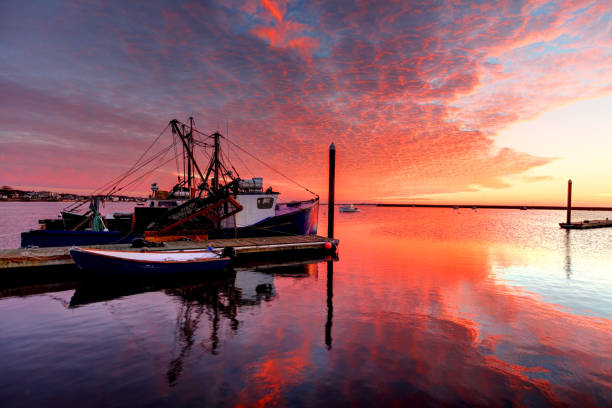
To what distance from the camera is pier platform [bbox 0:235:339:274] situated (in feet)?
54.6

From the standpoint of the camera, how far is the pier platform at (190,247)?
1666 cm

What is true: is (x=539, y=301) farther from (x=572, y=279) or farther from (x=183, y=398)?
(x=183, y=398)

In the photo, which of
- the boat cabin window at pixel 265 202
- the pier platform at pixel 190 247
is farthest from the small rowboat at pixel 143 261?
the boat cabin window at pixel 265 202

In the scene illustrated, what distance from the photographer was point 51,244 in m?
21.0

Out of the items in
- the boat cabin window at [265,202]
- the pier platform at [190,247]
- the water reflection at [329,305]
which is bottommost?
the water reflection at [329,305]

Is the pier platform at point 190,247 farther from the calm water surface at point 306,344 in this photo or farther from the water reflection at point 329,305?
the water reflection at point 329,305

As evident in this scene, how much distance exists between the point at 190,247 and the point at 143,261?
523 cm

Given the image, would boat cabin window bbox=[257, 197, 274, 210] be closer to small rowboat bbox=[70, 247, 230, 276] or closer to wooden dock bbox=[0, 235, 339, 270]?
wooden dock bbox=[0, 235, 339, 270]

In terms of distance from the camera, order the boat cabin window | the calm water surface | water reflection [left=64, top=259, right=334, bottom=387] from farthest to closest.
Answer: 1. the boat cabin window
2. water reflection [left=64, top=259, right=334, bottom=387]
3. the calm water surface

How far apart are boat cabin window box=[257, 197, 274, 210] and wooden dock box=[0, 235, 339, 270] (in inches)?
170

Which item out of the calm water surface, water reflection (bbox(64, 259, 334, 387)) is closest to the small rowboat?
water reflection (bbox(64, 259, 334, 387))

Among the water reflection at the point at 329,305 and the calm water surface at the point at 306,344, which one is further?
the water reflection at the point at 329,305

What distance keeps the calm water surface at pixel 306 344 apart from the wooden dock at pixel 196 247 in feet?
7.59

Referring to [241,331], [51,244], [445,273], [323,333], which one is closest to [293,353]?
[323,333]
